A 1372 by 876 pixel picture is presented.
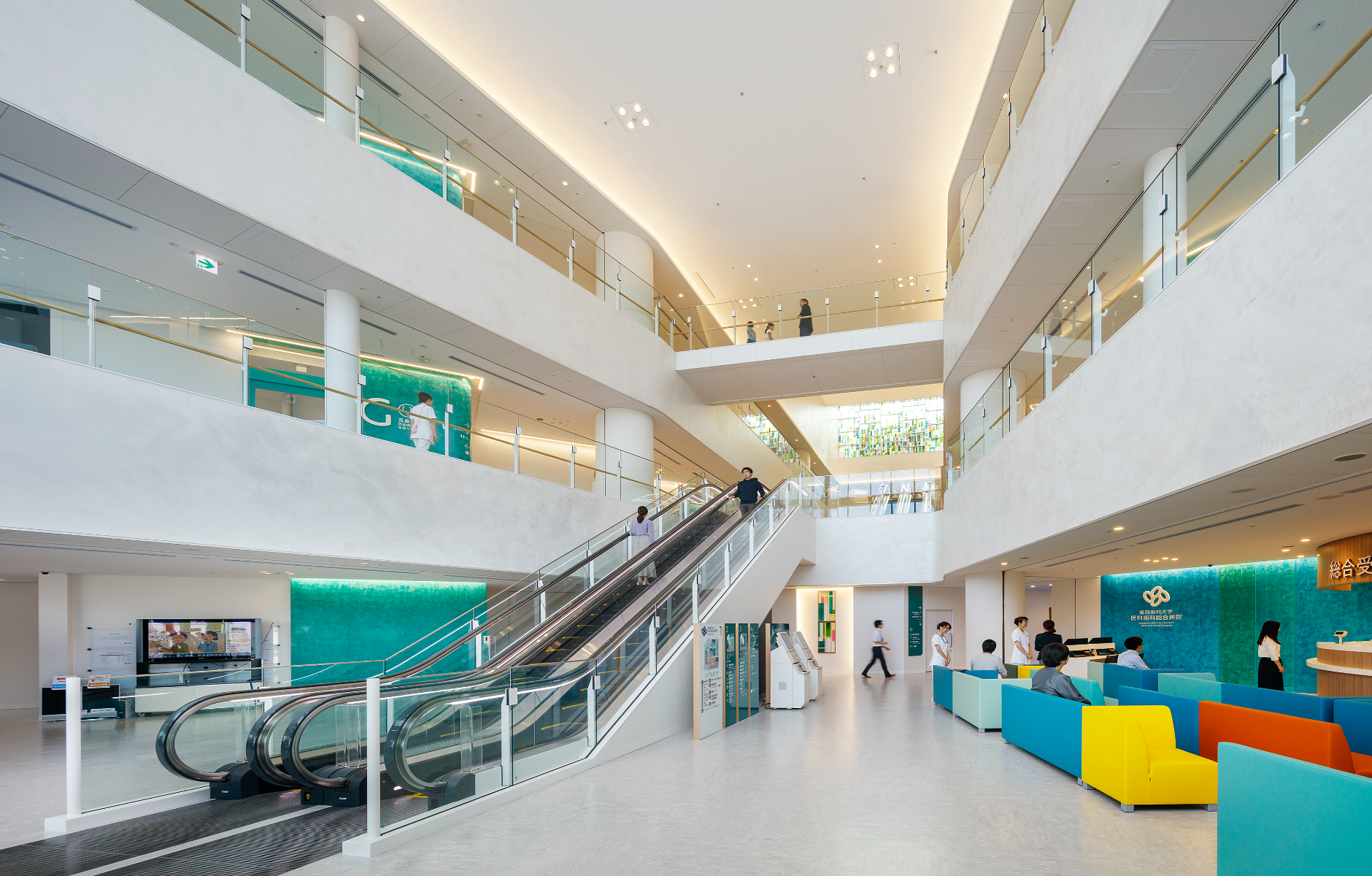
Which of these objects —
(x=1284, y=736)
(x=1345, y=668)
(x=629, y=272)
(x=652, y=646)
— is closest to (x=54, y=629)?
(x=652, y=646)

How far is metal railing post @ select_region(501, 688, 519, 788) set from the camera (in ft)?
21.7

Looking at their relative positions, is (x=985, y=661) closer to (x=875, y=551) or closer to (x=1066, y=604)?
(x=875, y=551)

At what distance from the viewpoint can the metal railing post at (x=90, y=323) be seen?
24.1ft

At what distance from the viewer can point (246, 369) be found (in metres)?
8.92

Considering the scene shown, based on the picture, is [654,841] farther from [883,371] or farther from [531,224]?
[883,371]

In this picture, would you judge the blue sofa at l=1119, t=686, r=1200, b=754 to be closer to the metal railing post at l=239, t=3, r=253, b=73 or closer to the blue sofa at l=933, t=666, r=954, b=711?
the blue sofa at l=933, t=666, r=954, b=711

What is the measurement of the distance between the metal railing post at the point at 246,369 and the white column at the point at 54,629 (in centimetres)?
600

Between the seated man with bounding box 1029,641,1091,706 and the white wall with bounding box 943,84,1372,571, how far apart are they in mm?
1410

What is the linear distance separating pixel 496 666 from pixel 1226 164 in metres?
7.01

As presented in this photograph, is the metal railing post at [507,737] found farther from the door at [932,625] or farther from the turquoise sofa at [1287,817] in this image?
the door at [932,625]

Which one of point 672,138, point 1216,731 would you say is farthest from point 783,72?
point 1216,731

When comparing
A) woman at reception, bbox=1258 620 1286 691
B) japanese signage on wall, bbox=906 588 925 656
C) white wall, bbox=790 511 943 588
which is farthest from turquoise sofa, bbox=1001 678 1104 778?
japanese signage on wall, bbox=906 588 925 656

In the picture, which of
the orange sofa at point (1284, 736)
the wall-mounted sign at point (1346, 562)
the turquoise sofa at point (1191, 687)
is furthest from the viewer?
the wall-mounted sign at point (1346, 562)

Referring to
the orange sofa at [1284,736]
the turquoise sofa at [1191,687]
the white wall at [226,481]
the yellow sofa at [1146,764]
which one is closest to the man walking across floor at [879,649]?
the turquoise sofa at [1191,687]
